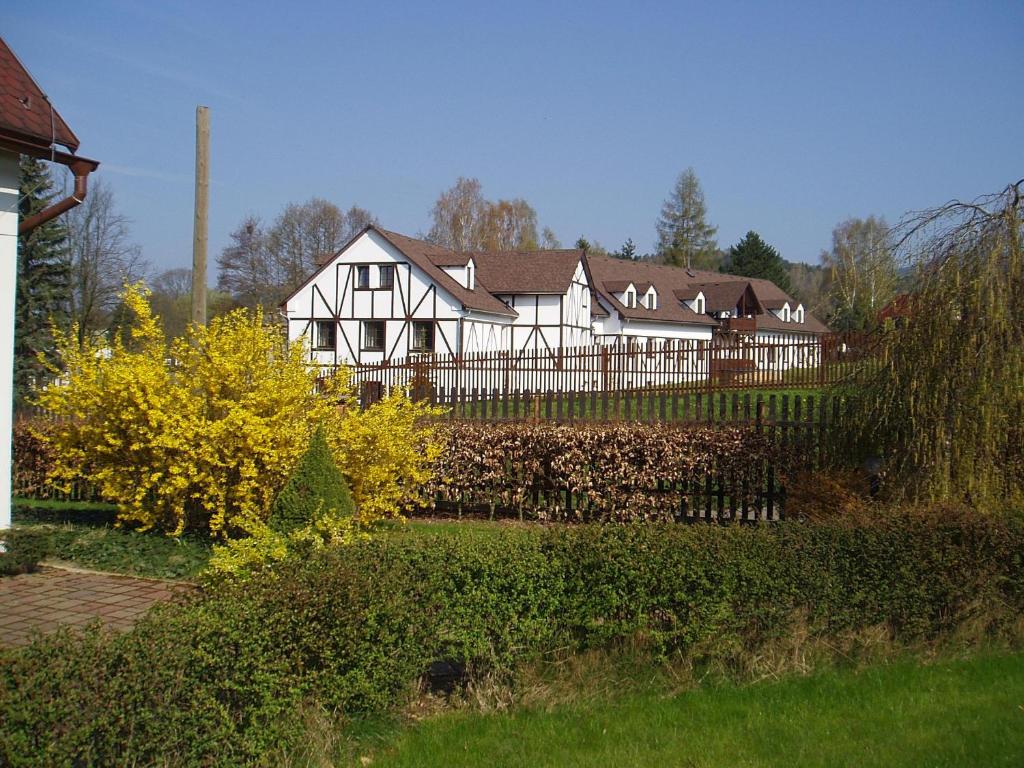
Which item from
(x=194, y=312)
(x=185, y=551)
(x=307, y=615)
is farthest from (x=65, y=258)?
(x=307, y=615)

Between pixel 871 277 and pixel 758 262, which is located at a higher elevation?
pixel 758 262

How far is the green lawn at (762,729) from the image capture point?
426 cm

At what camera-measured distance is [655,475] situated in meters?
10.9

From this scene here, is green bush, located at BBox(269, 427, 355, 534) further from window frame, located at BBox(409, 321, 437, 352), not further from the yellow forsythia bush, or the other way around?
window frame, located at BBox(409, 321, 437, 352)

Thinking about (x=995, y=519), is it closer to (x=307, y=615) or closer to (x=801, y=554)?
(x=801, y=554)

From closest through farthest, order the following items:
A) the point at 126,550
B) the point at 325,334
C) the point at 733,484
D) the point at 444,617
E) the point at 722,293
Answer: the point at 444,617
the point at 126,550
the point at 733,484
the point at 325,334
the point at 722,293

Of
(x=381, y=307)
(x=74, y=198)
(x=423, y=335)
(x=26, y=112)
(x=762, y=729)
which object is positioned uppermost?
(x=381, y=307)

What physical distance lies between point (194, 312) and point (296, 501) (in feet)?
14.9

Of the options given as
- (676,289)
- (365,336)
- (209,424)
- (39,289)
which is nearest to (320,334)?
(365,336)

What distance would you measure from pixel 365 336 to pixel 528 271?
8.06 meters

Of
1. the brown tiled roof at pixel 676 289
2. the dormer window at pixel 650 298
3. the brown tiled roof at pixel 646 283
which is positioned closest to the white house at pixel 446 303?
the brown tiled roof at pixel 646 283

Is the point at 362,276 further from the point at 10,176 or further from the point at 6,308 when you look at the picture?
the point at 6,308

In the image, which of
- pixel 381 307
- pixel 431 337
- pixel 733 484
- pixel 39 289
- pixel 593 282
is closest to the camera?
pixel 733 484

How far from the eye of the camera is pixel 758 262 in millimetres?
68188
